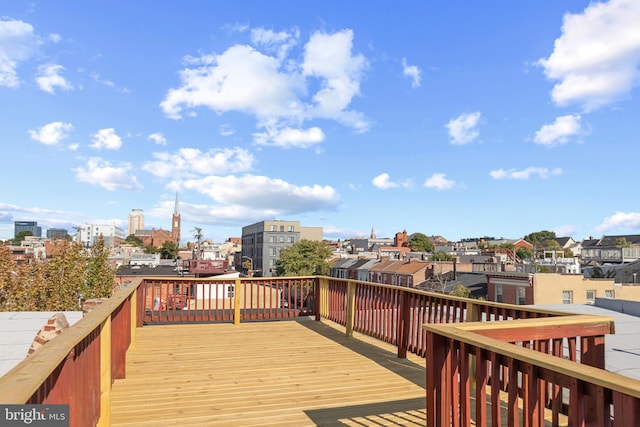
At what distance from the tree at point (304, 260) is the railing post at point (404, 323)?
4983 centimetres

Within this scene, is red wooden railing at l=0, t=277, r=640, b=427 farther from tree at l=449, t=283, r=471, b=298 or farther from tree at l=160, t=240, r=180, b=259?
tree at l=160, t=240, r=180, b=259

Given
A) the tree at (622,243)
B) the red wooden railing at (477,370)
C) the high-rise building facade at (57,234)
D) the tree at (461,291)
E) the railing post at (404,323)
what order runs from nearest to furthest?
the red wooden railing at (477,370)
the railing post at (404,323)
the high-rise building facade at (57,234)
the tree at (461,291)
the tree at (622,243)

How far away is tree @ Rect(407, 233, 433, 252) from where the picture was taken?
381ft

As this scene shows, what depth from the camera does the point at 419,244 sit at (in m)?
117

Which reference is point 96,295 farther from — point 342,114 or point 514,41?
point 514,41

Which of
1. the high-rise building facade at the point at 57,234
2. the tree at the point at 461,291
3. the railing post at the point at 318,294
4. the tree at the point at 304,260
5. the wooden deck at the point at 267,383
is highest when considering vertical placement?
the high-rise building facade at the point at 57,234

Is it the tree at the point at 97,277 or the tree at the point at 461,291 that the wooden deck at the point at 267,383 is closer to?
the tree at the point at 97,277

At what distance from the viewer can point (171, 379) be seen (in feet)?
15.8

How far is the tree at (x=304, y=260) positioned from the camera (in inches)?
2215

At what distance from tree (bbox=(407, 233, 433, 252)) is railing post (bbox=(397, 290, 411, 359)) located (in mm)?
112286

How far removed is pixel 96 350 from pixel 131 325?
354 centimetres

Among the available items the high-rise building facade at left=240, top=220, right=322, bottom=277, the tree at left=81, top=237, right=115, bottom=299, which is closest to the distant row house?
the tree at left=81, top=237, right=115, bottom=299

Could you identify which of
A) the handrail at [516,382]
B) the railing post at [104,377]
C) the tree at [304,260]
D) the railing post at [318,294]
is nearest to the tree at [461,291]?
the tree at [304,260]

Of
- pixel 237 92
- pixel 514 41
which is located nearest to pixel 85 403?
pixel 514 41
